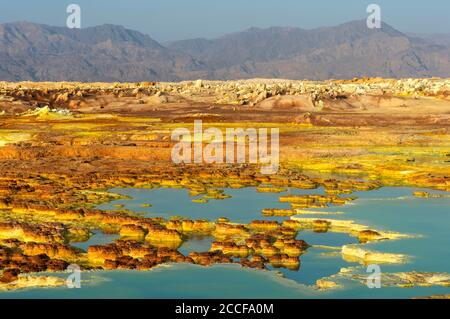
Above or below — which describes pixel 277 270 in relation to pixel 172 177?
below

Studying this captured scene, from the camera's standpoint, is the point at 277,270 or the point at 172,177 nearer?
the point at 277,270

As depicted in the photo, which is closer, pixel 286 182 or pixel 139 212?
pixel 139 212
